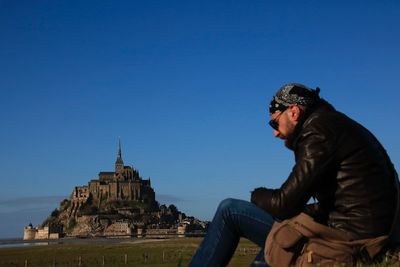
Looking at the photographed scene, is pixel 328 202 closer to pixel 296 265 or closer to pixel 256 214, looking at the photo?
pixel 296 265

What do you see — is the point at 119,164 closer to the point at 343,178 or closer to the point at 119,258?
the point at 119,258

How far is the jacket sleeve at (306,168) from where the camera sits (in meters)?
3.54

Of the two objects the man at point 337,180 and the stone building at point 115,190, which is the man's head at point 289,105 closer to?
the man at point 337,180

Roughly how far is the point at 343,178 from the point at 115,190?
147730 millimetres

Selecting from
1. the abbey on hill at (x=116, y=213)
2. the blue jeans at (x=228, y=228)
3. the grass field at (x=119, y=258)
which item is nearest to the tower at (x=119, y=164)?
the abbey on hill at (x=116, y=213)

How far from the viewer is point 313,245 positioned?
3.61 metres

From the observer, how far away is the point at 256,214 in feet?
14.4

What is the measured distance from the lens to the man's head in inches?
153

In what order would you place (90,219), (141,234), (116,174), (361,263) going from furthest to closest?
(116,174)
(90,219)
(141,234)
(361,263)

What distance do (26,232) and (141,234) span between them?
52711 mm

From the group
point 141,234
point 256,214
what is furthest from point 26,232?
point 256,214

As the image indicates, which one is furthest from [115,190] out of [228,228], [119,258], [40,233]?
[228,228]

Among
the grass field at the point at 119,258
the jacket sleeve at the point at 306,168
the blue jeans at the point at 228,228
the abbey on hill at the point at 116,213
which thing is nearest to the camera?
the jacket sleeve at the point at 306,168

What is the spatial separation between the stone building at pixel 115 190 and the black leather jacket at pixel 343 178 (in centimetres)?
14765
